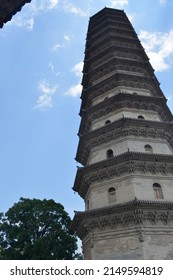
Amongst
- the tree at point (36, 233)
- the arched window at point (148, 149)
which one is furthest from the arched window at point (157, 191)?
the tree at point (36, 233)

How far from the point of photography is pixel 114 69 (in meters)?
22.1

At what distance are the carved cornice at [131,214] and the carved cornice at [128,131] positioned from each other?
15.1 feet

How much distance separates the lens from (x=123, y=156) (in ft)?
53.7

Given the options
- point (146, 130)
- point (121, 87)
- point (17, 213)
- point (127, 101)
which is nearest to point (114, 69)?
point (121, 87)

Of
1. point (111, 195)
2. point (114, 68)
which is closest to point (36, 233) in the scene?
point (111, 195)

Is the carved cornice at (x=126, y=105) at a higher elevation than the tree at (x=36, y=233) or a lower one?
higher

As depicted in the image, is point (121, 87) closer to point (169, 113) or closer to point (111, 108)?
point (111, 108)

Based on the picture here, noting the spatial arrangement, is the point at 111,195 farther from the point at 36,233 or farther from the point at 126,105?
the point at 36,233

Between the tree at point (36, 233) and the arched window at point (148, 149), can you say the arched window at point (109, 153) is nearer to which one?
the arched window at point (148, 149)

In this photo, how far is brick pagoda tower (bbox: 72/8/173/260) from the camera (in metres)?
14.5

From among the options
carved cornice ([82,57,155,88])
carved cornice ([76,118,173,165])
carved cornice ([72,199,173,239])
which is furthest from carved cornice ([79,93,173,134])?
carved cornice ([72,199,173,239])

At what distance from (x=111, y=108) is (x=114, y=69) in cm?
369

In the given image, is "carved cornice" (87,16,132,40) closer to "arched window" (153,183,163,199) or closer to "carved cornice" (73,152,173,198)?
"carved cornice" (73,152,173,198)

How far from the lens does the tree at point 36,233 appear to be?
20.4 meters
